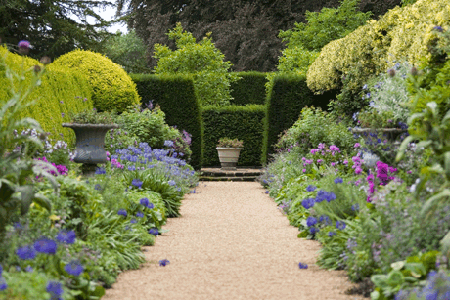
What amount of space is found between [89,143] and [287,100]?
7.31 metres

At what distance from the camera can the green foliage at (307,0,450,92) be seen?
650 cm

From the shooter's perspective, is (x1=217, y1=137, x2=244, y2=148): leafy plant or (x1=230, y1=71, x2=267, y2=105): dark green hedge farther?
(x1=230, y1=71, x2=267, y2=105): dark green hedge

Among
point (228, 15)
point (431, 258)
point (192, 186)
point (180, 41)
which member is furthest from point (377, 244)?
point (228, 15)

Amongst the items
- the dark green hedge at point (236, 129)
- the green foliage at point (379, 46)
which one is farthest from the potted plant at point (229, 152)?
the green foliage at point (379, 46)

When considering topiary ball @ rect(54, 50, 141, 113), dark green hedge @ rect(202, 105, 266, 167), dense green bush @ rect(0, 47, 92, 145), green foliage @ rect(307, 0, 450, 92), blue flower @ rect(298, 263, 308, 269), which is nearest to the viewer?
blue flower @ rect(298, 263, 308, 269)

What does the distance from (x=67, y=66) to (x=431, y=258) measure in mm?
9819

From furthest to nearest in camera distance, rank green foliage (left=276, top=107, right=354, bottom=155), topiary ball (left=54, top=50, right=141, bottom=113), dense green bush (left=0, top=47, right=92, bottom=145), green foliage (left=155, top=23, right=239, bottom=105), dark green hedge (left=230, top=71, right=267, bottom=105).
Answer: dark green hedge (left=230, top=71, right=267, bottom=105)
green foliage (left=155, top=23, right=239, bottom=105)
topiary ball (left=54, top=50, right=141, bottom=113)
green foliage (left=276, top=107, right=354, bottom=155)
dense green bush (left=0, top=47, right=92, bottom=145)

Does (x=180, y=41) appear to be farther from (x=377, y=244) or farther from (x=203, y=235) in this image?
(x=377, y=244)

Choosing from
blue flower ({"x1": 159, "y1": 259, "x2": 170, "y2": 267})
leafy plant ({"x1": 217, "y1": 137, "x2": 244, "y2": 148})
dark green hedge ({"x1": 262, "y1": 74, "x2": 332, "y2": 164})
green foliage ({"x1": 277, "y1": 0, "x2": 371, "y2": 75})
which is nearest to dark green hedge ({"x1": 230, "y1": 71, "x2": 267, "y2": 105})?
green foliage ({"x1": 277, "y1": 0, "x2": 371, "y2": 75})

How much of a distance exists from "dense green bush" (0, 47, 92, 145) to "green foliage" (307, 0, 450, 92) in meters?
5.35

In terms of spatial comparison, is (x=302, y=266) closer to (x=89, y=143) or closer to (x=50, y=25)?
(x=89, y=143)

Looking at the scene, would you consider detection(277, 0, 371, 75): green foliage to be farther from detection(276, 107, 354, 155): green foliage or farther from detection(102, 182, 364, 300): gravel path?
detection(102, 182, 364, 300): gravel path

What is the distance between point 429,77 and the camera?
223 inches

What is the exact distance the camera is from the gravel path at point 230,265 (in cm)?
357
